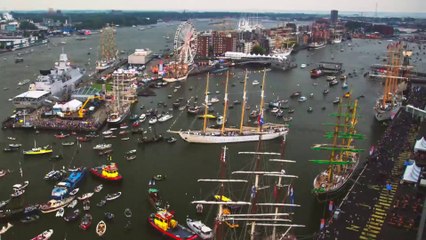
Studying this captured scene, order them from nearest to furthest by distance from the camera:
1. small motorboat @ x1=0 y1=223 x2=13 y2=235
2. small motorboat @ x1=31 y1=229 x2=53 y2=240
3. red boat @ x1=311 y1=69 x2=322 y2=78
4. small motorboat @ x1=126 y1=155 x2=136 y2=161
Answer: small motorboat @ x1=31 y1=229 x2=53 y2=240 < small motorboat @ x1=0 y1=223 x2=13 y2=235 < small motorboat @ x1=126 y1=155 x2=136 y2=161 < red boat @ x1=311 y1=69 x2=322 y2=78

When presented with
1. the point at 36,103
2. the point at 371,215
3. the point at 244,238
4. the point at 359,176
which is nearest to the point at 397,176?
the point at 359,176

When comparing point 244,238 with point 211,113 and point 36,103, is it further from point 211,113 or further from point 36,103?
point 36,103

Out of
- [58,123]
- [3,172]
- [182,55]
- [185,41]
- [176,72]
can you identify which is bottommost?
[3,172]

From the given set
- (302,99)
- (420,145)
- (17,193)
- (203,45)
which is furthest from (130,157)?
(203,45)

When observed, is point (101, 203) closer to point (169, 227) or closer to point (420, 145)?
point (169, 227)

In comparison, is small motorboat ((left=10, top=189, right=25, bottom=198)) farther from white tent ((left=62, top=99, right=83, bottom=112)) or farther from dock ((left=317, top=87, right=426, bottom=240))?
dock ((left=317, top=87, right=426, bottom=240))

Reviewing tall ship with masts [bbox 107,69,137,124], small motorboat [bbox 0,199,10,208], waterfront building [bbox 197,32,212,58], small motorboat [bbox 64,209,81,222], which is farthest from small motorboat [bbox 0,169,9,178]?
waterfront building [bbox 197,32,212,58]

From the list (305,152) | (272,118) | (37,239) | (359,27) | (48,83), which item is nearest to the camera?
(37,239)
